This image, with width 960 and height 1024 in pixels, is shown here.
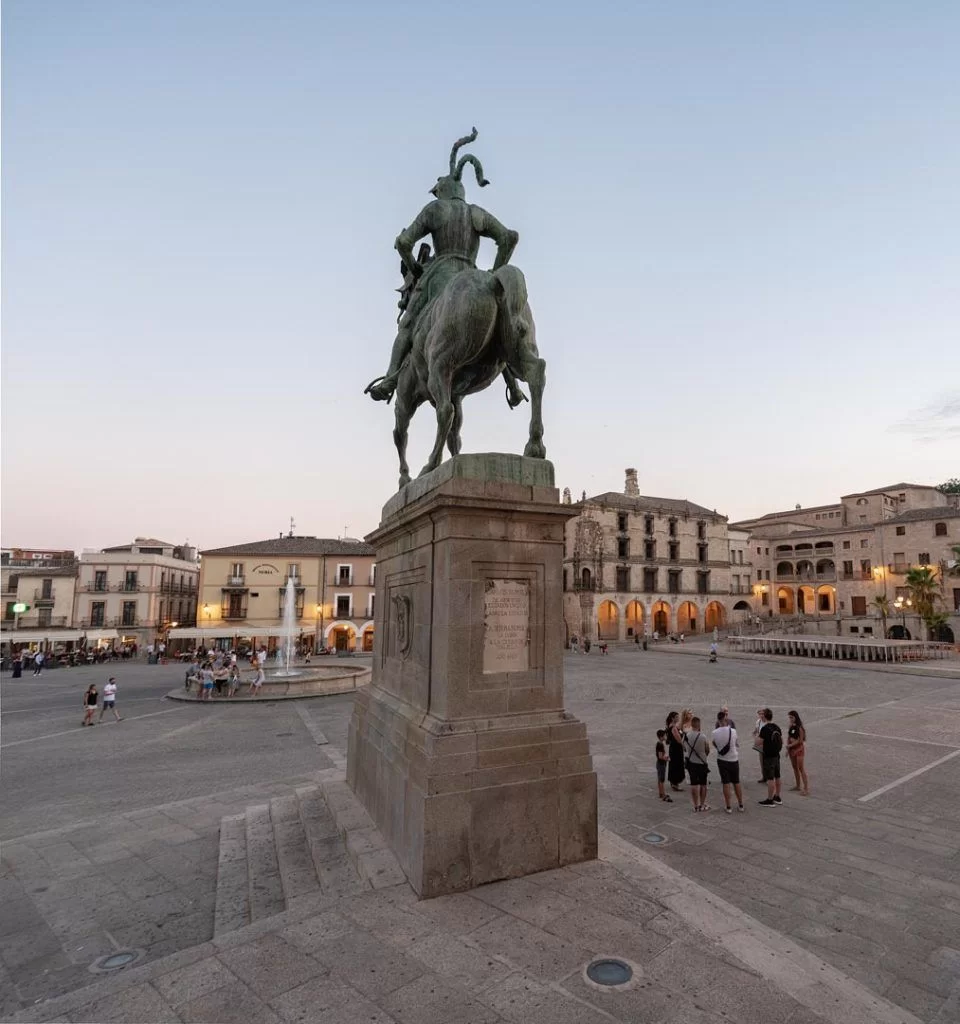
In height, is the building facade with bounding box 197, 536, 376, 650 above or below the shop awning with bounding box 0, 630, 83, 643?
above

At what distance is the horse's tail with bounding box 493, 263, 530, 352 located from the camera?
19.2 ft

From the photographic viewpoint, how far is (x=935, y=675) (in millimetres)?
25188

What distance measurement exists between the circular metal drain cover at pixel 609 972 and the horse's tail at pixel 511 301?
17.1 feet

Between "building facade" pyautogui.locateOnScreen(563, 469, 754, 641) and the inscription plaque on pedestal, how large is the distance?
1737 inches

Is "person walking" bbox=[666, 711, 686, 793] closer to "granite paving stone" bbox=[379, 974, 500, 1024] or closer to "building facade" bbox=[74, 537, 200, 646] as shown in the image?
"granite paving stone" bbox=[379, 974, 500, 1024]

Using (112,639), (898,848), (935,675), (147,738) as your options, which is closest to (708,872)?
(898,848)

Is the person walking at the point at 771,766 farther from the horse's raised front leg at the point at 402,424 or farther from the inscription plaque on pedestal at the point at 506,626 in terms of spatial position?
the horse's raised front leg at the point at 402,424

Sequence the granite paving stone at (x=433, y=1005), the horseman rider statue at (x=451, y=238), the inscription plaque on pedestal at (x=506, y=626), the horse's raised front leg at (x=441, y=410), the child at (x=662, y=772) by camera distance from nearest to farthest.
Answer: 1. the granite paving stone at (x=433, y=1005)
2. the inscription plaque on pedestal at (x=506, y=626)
3. the horse's raised front leg at (x=441, y=410)
4. the horseman rider statue at (x=451, y=238)
5. the child at (x=662, y=772)

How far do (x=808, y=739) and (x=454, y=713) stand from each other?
36.4 ft

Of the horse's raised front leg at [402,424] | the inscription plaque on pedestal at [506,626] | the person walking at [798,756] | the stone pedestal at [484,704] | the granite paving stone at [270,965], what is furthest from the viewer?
the person walking at [798,756]

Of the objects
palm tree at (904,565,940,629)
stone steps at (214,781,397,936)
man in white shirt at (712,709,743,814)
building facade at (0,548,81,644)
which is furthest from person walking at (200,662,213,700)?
palm tree at (904,565,940,629)

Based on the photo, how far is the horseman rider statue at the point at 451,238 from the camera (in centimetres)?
683

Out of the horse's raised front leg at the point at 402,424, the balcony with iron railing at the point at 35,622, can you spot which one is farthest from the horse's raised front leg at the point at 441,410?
the balcony with iron railing at the point at 35,622

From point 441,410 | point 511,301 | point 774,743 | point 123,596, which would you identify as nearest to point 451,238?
point 511,301
